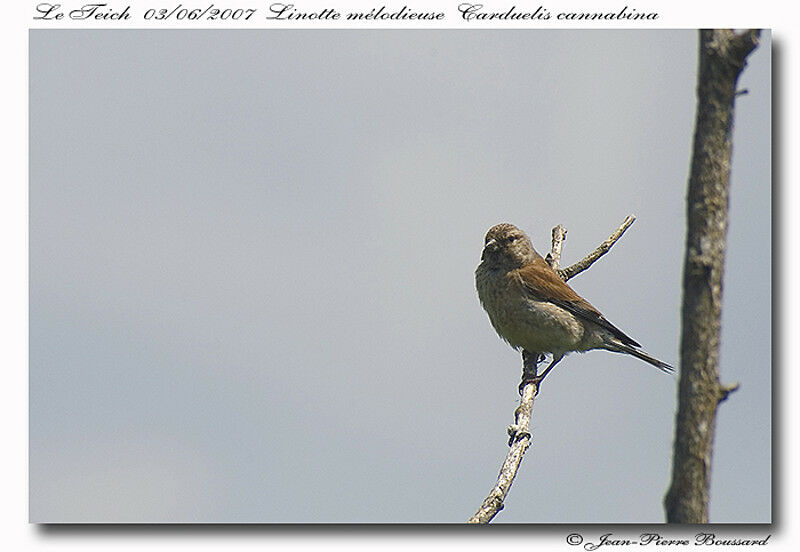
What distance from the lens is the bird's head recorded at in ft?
15.2

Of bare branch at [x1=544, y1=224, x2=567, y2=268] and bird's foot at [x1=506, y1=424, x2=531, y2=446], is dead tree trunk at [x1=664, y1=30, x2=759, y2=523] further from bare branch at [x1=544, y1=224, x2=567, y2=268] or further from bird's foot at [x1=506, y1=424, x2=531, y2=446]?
bare branch at [x1=544, y1=224, x2=567, y2=268]

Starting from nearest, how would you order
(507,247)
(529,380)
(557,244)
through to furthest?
1. (529,380)
2. (507,247)
3. (557,244)

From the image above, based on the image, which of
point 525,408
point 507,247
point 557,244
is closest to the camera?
point 525,408

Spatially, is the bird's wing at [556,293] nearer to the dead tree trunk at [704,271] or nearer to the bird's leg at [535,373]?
the bird's leg at [535,373]

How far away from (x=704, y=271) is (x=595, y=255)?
300 cm

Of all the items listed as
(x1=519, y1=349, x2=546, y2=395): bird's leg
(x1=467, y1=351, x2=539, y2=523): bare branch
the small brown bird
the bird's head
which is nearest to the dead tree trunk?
Answer: (x1=467, y1=351, x2=539, y2=523): bare branch

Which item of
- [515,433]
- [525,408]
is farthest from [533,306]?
[515,433]

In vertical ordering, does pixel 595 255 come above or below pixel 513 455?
above

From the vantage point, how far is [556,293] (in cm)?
461

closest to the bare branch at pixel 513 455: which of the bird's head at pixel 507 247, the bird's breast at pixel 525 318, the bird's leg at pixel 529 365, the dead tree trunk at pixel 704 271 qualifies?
the bird's leg at pixel 529 365

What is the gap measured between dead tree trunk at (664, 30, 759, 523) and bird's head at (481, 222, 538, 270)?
3.03 metres

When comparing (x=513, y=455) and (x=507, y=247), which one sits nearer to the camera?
(x=513, y=455)

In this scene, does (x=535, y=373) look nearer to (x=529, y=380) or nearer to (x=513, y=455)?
(x=529, y=380)
